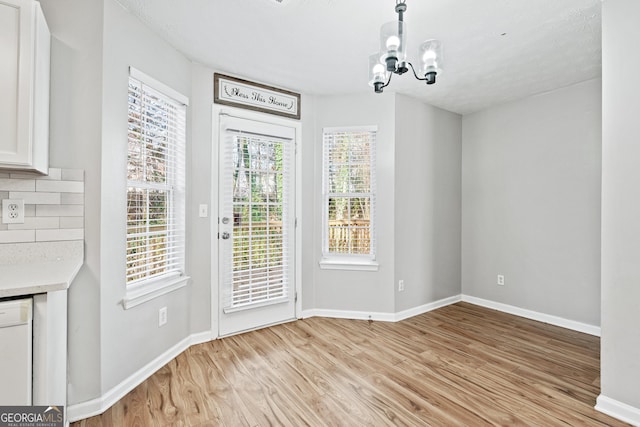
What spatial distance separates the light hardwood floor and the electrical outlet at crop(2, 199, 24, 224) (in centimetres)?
119

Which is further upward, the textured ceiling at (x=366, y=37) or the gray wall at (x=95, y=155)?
the textured ceiling at (x=366, y=37)

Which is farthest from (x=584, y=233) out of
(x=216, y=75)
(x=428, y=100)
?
(x=216, y=75)

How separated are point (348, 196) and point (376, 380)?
1866 millimetres

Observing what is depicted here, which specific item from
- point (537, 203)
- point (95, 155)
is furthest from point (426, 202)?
point (95, 155)

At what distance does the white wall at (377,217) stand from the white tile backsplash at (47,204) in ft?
6.76

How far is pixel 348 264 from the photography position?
3.40m

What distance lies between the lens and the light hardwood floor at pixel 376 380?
180 centimetres

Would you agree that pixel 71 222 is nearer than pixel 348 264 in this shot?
Yes

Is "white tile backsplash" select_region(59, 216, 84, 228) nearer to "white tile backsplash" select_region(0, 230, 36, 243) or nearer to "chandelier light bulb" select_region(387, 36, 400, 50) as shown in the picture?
"white tile backsplash" select_region(0, 230, 36, 243)

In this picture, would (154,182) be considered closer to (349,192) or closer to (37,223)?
(37,223)

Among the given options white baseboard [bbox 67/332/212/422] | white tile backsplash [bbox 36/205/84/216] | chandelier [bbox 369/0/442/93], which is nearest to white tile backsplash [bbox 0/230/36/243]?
white tile backsplash [bbox 36/205/84/216]

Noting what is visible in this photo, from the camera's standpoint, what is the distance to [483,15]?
204 centimetres

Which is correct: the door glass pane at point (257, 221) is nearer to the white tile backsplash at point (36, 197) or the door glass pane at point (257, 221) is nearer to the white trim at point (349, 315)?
the white trim at point (349, 315)

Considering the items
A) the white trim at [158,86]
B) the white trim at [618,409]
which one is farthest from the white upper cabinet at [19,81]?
the white trim at [618,409]
